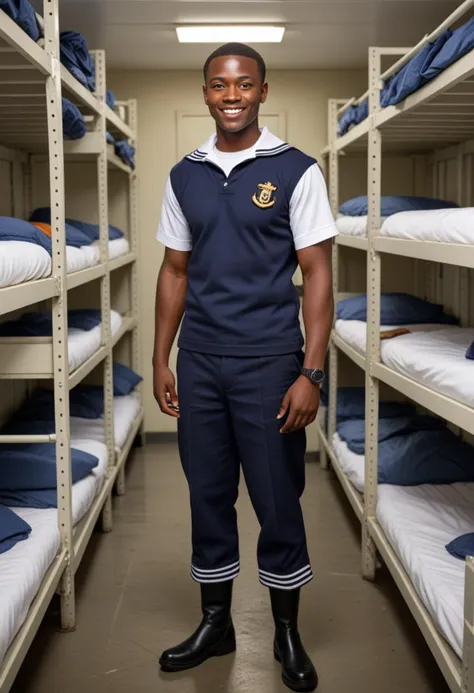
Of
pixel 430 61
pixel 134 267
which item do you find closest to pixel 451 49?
pixel 430 61

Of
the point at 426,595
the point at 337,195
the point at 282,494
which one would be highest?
the point at 337,195

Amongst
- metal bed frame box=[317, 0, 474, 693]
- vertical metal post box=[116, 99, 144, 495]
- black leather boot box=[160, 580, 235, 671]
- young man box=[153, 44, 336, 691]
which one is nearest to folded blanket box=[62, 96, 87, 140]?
young man box=[153, 44, 336, 691]

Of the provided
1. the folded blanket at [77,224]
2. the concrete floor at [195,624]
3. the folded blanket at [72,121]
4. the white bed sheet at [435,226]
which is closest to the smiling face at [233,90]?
the white bed sheet at [435,226]

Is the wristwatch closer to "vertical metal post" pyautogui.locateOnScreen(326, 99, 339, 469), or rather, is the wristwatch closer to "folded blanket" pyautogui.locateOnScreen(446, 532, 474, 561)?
"folded blanket" pyautogui.locateOnScreen(446, 532, 474, 561)

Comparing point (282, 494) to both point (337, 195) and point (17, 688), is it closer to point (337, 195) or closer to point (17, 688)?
point (17, 688)

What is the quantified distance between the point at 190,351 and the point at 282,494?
529 millimetres

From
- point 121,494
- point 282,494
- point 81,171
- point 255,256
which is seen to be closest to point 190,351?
point 255,256

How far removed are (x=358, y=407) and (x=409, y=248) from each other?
2.24 meters

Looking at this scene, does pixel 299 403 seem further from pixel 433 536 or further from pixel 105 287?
pixel 105 287

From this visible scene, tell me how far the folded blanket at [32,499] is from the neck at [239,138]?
1.42m

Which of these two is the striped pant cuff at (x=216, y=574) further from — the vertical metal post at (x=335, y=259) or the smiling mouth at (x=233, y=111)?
the vertical metal post at (x=335, y=259)

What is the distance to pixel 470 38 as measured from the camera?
2.24 meters

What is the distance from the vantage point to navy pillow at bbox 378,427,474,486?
141 inches

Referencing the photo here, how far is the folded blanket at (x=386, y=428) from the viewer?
4.16m
